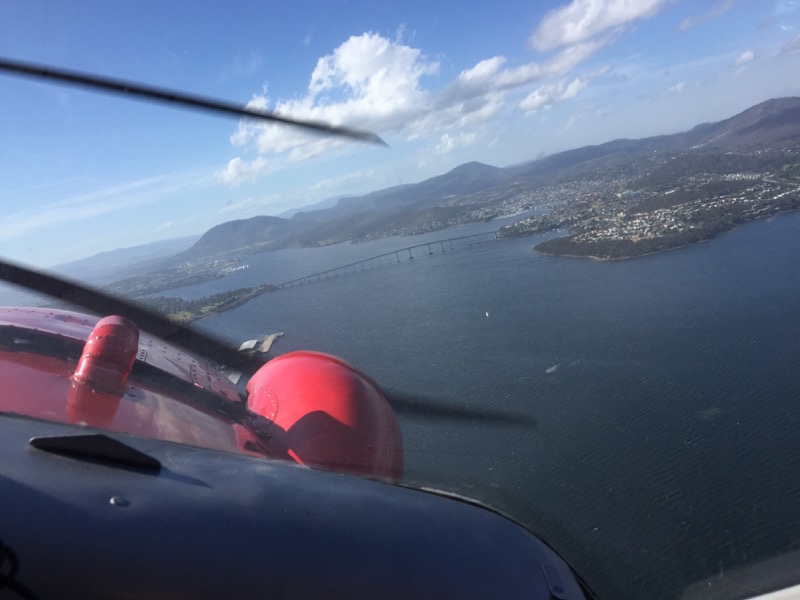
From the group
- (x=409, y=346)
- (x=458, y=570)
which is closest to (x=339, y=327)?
(x=409, y=346)

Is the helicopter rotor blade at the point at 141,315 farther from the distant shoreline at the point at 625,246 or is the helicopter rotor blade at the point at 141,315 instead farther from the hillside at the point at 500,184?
the hillside at the point at 500,184

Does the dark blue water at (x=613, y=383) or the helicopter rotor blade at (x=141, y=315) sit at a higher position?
the helicopter rotor blade at (x=141, y=315)

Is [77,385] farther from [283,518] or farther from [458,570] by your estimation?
[458,570]

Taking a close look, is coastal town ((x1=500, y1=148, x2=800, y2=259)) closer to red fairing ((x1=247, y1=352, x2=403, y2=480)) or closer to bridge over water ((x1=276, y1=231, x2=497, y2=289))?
bridge over water ((x1=276, y1=231, x2=497, y2=289))

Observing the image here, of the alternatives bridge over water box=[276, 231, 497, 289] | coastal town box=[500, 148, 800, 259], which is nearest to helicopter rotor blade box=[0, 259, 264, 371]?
bridge over water box=[276, 231, 497, 289]

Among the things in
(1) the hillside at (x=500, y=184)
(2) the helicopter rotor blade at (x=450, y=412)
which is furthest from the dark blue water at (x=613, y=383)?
(1) the hillside at (x=500, y=184)

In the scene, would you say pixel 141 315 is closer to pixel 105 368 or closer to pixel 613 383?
pixel 105 368
